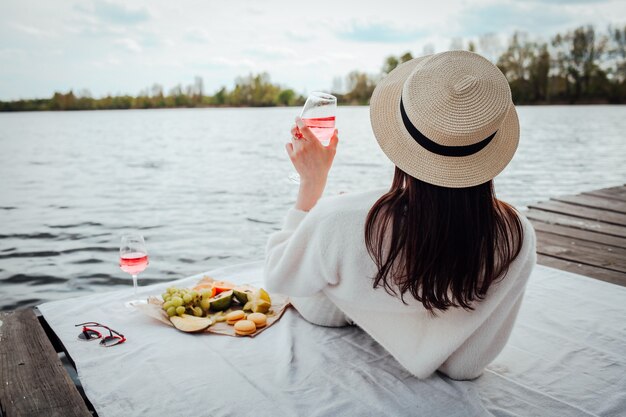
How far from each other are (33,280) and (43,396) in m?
4.37

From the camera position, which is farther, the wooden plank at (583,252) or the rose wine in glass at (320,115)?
the wooden plank at (583,252)

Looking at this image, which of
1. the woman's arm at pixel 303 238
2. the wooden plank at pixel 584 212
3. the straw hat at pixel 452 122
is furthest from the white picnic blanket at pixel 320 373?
the wooden plank at pixel 584 212

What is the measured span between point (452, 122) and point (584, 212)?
492cm

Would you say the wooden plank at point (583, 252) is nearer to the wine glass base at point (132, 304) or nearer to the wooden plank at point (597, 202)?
the wooden plank at point (597, 202)

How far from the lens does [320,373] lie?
2.31 m

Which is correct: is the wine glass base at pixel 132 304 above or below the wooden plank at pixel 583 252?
above

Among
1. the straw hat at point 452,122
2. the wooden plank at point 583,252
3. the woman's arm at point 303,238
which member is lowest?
the wooden plank at point 583,252

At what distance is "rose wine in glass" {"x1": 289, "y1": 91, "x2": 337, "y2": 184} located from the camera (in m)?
2.31

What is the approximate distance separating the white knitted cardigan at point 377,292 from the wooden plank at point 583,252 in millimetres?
2280

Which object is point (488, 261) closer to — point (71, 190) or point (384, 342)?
point (384, 342)

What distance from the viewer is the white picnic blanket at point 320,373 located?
2074mm

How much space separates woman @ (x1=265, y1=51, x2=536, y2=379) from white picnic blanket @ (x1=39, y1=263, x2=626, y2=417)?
190 mm

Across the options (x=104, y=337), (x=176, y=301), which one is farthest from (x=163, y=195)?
(x=104, y=337)

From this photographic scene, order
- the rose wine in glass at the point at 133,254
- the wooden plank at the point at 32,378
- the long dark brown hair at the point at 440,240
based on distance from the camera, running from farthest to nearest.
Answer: the rose wine in glass at the point at 133,254 < the wooden plank at the point at 32,378 < the long dark brown hair at the point at 440,240
